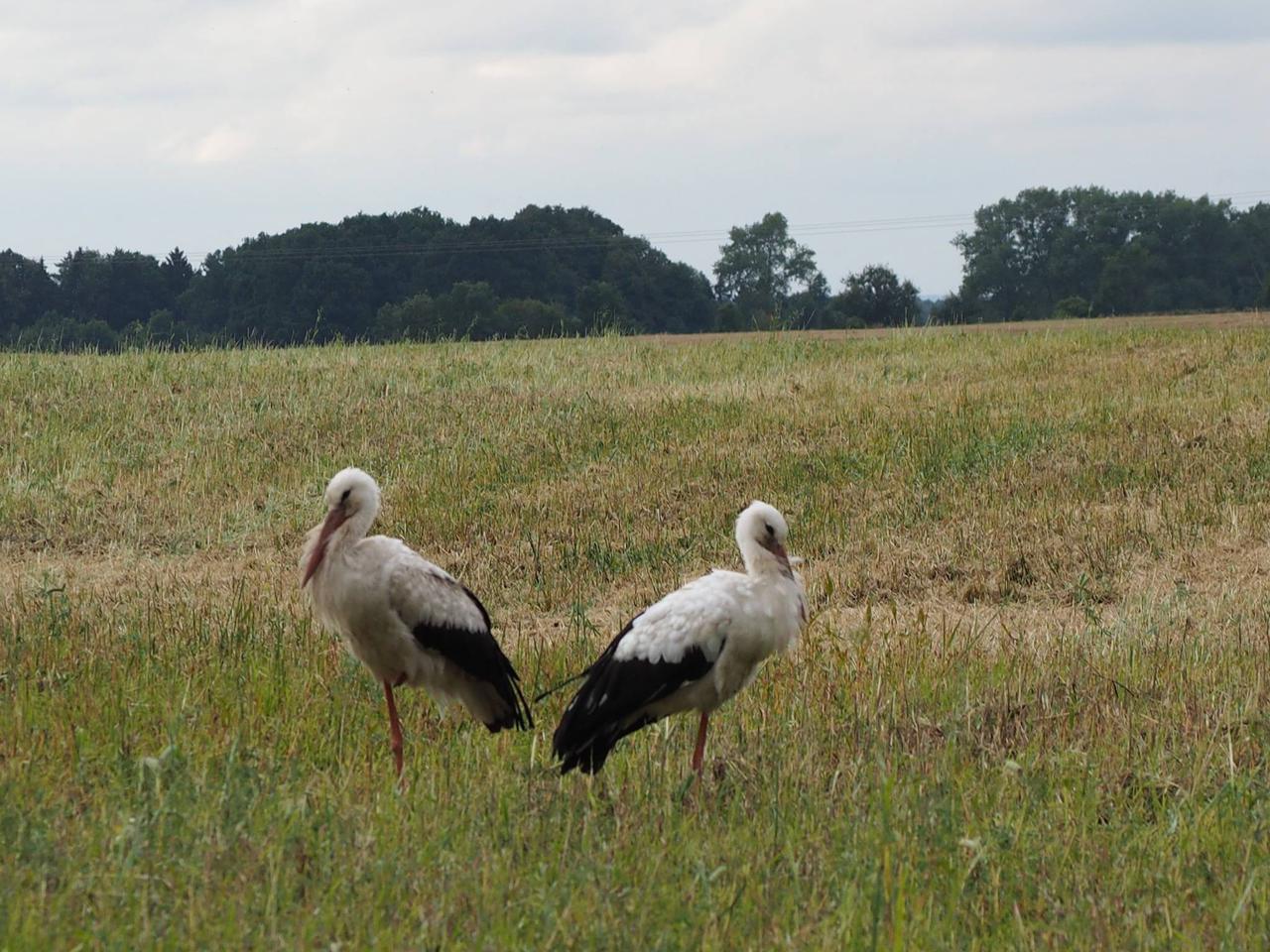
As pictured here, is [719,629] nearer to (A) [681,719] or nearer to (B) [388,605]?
(A) [681,719]

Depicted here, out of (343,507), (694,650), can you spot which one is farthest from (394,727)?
(694,650)

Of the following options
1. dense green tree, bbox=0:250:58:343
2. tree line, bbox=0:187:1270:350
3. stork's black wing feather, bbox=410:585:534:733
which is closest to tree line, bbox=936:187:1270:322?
tree line, bbox=0:187:1270:350

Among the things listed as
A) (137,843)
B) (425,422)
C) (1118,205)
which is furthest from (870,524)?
(1118,205)

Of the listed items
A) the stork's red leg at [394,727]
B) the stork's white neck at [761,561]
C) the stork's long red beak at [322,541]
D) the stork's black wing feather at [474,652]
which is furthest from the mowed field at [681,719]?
the stork's white neck at [761,561]

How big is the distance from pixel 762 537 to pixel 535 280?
64666mm

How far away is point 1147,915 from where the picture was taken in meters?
4.59

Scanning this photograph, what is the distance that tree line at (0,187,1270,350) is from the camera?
6009cm

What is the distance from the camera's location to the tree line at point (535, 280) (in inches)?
2366

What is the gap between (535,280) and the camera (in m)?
69.9

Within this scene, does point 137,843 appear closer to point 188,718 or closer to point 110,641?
point 188,718

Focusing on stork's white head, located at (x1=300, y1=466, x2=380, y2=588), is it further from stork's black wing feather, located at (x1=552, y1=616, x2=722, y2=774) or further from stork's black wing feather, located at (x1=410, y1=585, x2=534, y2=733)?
stork's black wing feather, located at (x1=552, y1=616, x2=722, y2=774)

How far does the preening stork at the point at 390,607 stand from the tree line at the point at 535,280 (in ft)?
126

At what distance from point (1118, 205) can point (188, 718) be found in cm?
8837

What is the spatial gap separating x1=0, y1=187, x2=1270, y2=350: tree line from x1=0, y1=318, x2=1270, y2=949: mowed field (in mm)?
29228
